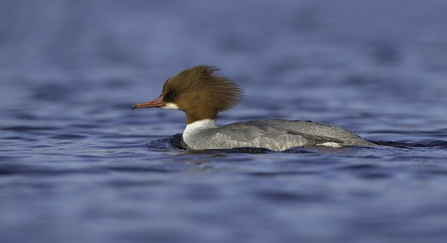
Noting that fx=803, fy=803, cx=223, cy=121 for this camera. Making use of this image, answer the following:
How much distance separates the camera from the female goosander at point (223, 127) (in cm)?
870

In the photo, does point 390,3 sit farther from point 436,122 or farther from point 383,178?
point 383,178

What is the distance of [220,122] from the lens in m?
12.5

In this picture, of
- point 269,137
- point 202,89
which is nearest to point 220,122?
point 202,89

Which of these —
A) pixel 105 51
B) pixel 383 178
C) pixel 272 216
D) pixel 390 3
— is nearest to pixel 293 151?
pixel 383 178

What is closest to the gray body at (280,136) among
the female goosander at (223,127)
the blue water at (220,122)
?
the female goosander at (223,127)

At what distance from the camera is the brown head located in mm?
9484

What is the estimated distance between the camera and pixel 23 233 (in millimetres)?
5652

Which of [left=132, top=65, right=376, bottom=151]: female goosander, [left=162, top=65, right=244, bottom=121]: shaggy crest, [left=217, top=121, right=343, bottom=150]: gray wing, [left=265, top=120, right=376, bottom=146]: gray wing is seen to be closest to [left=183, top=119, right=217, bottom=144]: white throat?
[left=132, top=65, right=376, bottom=151]: female goosander

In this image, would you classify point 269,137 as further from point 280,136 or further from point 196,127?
point 196,127

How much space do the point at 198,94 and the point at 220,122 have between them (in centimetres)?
301

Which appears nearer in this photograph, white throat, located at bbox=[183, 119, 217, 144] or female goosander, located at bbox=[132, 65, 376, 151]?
female goosander, located at bbox=[132, 65, 376, 151]

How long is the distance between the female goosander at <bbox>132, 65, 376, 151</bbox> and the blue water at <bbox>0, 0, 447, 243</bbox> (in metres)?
0.18

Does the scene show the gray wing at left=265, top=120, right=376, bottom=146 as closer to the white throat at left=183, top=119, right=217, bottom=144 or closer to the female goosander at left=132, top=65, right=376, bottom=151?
the female goosander at left=132, top=65, right=376, bottom=151

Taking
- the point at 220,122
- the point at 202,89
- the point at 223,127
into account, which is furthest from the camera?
the point at 220,122
